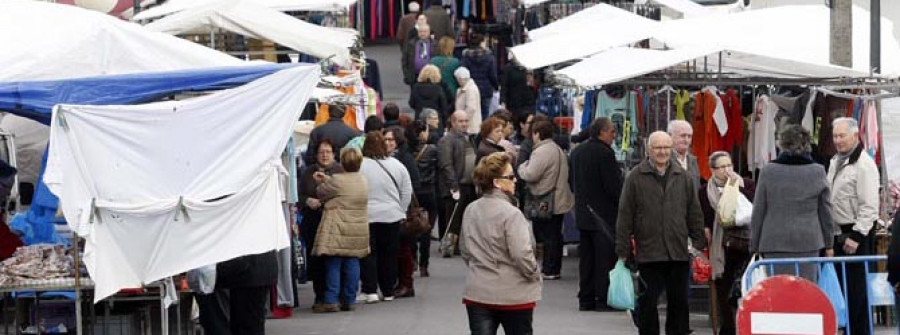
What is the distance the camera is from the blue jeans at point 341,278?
1791 cm

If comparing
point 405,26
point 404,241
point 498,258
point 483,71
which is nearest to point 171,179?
point 498,258

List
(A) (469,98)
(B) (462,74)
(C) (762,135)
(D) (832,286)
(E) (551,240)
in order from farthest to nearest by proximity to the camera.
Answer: (B) (462,74), (A) (469,98), (E) (551,240), (C) (762,135), (D) (832,286)

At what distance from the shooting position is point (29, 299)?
14.7 metres

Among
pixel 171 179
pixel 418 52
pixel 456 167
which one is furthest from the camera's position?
pixel 418 52

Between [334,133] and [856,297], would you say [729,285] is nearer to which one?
[856,297]

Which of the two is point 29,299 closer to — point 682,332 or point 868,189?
point 682,332

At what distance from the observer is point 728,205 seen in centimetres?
1520

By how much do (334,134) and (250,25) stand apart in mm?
1583

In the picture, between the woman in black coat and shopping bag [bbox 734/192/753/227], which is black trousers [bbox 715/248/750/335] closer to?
shopping bag [bbox 734/192/753/227]

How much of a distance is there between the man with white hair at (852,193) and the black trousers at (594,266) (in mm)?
2943

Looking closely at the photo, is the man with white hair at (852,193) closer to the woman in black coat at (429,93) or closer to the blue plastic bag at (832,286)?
the blue plastic bag at (832,286)

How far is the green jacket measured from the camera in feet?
47.8

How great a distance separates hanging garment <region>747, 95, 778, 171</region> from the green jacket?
377cm

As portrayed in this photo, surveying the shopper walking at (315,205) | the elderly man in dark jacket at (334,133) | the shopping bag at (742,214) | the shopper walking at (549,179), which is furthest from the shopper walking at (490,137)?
the shopping bag at (742,214)
